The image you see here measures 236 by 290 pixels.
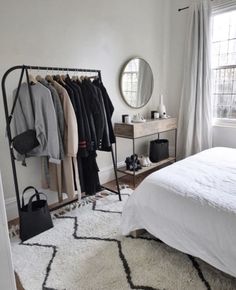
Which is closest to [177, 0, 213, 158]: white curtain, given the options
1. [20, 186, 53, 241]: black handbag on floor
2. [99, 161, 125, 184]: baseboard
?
[99, 161, 125, 184]: baseboard

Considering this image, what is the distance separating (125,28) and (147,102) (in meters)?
1.08

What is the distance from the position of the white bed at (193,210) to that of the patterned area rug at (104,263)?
155 millimetres

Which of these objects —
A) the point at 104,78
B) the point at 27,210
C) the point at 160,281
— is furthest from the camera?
the point at 104,78

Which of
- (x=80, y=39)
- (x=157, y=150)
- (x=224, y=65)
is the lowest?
(x=157, y=150)

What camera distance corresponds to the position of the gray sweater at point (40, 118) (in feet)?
6.31

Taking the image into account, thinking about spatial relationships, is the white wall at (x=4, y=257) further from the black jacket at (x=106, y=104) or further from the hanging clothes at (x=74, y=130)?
the black jacket at (x=106, y=104)

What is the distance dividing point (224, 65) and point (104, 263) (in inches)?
120

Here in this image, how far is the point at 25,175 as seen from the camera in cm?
236

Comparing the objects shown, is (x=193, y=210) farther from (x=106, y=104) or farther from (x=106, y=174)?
(x=106, y=174)

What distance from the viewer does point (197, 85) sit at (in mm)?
3307

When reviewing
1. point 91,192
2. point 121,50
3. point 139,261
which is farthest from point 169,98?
point 139,261

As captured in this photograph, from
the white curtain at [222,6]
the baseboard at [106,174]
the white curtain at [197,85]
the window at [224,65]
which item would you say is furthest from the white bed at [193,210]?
the white curtain at [222,6]

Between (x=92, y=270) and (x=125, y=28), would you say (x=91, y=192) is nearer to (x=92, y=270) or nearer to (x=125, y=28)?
(x=92, y=270)

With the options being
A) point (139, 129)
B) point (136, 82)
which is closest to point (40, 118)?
point (139, 129)
